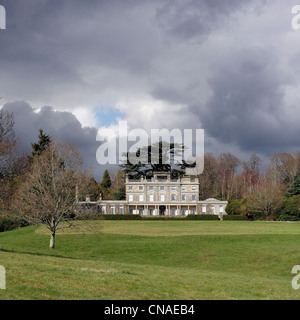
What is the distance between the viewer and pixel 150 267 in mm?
18688

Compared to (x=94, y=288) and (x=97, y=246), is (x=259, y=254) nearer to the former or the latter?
(x=97, y=246)

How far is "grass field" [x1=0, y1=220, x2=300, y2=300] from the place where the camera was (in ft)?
35.1

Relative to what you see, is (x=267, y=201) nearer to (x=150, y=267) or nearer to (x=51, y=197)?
(x=51, y=197)

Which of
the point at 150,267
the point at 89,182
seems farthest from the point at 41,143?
the point at 150,267

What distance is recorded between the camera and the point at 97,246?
32219mm

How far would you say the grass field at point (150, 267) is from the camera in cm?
1071

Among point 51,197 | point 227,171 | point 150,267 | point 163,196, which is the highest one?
point 227,171

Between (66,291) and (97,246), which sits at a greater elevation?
(66,291)

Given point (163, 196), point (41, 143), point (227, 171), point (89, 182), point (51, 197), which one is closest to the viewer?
point (51, 197)

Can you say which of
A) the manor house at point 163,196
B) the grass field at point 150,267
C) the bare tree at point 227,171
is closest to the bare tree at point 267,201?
the manor house at point 163,196

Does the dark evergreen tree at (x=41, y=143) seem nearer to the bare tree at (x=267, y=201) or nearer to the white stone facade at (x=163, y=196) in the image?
the white stone facade at (x=163, y=196)

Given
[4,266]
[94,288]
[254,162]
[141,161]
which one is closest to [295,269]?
[94,288]
